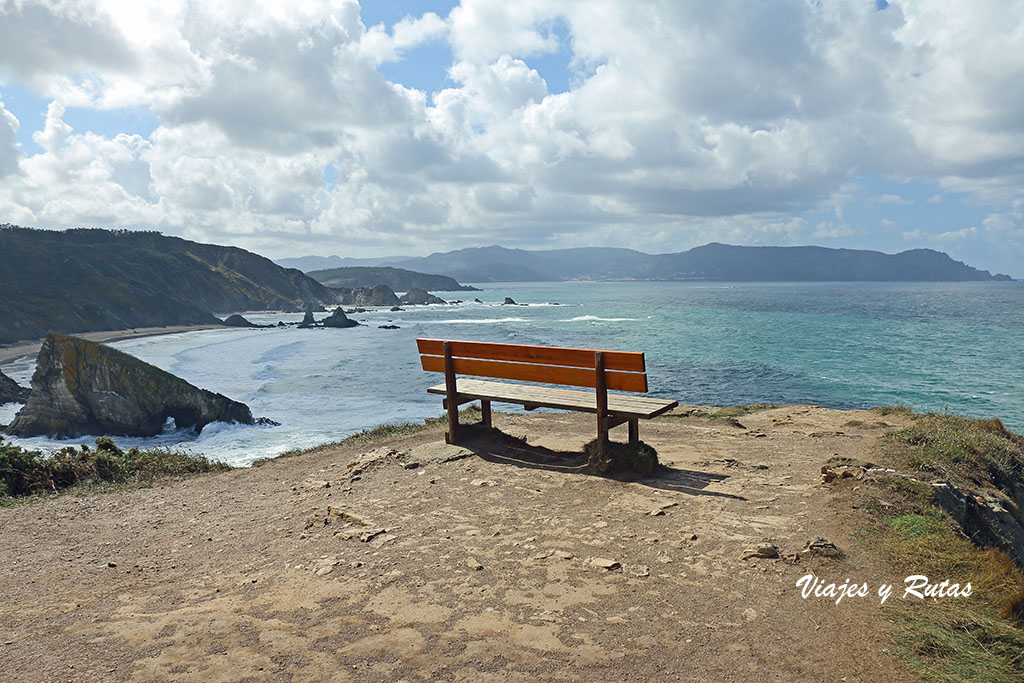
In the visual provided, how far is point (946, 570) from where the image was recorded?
4.59m

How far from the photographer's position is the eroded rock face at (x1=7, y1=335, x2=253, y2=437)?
69.3ft

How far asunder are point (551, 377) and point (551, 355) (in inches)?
12.5

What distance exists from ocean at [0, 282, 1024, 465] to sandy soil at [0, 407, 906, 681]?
31.6 ft

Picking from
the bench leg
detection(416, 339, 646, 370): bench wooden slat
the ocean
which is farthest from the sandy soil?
the ocean

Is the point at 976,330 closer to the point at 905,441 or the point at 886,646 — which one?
the point at 905,441

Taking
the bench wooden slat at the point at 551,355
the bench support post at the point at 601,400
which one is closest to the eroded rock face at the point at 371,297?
the bench wooden slat at the point at 551,355

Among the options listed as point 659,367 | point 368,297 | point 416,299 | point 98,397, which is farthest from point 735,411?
point 416,299

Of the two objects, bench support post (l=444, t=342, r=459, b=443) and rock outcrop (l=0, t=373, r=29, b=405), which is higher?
bench support post (l=444, t=342, r=459, b=443)

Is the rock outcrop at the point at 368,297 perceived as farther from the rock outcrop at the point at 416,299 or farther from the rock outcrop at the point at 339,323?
the rock outcrop at the point at 339,323

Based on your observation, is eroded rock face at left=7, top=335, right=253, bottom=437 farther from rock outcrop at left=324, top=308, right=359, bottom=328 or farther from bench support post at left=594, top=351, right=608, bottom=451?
rock outcrop at left=324, top=308, right=359, bottom=328

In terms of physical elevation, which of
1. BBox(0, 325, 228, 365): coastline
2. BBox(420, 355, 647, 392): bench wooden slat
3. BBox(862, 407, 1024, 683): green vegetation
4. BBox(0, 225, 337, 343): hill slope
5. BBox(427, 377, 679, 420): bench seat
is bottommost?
BBox(0, 325, 228, 365): coastline

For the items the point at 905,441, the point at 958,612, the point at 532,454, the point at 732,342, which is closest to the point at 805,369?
the point at 732,342

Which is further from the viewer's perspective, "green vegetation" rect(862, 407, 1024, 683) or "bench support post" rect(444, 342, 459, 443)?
"bench support post" rect(444, 342, 459, 443)

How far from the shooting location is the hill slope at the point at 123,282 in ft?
217
